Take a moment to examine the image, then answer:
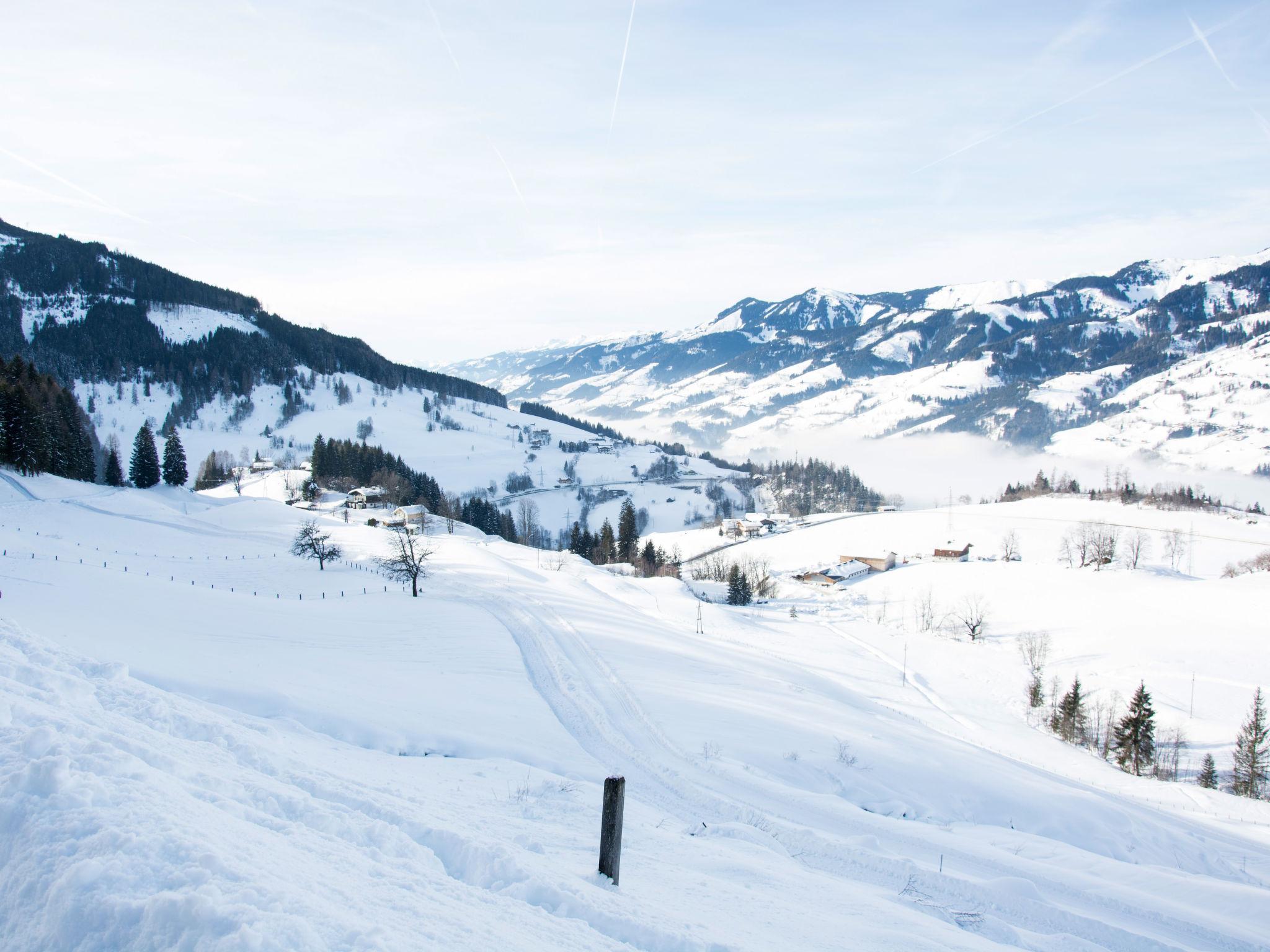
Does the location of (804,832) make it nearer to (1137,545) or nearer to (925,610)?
(925,610)

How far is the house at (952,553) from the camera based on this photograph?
112 meters

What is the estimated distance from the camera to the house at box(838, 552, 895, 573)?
10844 cm

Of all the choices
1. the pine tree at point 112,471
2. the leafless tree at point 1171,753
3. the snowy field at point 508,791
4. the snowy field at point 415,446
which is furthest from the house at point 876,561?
the pine tree at point 112,471

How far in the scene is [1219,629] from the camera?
65.4m

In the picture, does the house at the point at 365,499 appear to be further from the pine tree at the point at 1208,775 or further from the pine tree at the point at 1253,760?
the pine tree at the point at 1253,760

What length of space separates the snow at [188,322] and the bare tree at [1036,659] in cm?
20908

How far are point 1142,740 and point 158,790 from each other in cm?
5023

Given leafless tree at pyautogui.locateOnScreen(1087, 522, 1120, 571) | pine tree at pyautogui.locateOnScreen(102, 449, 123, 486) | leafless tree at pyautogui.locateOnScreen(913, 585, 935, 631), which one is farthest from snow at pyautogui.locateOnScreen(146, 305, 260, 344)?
leafless tree at pyautogui.locateOnScreen(1087, 522, 1120, 571)

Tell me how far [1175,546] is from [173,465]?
521 feet

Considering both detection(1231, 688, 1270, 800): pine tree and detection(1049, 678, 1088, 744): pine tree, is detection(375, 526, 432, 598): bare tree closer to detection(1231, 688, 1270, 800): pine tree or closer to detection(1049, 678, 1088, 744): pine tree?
→ detection(1049, 678, 1088, 744): pine tree

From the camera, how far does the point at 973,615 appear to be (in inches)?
2997

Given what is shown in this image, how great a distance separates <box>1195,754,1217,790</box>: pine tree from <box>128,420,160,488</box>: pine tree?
4016 inches

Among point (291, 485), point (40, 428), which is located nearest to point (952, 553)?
point (291, 485)

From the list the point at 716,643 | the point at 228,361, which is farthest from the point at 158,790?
the point at 228,361
